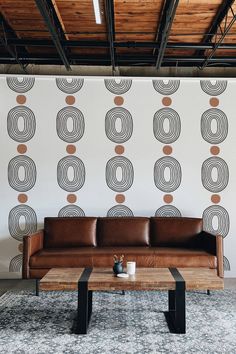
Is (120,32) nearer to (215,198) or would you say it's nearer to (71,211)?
(71,211)

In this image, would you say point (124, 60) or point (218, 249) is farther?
point (124, 60)

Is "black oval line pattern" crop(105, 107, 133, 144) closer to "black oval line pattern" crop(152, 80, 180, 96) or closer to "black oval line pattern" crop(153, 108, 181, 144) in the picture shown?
"black oval line pattern" crop(153, 108, 181, 144)

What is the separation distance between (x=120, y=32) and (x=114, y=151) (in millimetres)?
1655

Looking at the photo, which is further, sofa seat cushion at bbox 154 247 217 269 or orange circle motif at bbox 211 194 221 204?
orange circle motif at bbox 211 194 221 204

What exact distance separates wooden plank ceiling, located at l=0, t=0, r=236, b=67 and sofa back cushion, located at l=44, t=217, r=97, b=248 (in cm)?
223

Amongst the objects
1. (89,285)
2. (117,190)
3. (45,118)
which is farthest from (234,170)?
(89,285)

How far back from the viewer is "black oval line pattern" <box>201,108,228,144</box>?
19.1 ft

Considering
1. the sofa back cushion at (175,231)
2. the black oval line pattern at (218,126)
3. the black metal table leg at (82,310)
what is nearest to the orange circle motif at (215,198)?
the sofa back cushion at (175,231)

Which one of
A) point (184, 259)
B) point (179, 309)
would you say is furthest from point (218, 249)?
point (179, 309)

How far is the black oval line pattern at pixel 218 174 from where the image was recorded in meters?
5.77

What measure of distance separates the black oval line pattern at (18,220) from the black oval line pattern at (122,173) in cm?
122

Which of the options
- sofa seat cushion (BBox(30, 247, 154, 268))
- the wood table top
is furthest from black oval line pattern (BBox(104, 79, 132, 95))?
the wood table top

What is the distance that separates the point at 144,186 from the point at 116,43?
6.69 ft

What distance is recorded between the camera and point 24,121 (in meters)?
5.72
